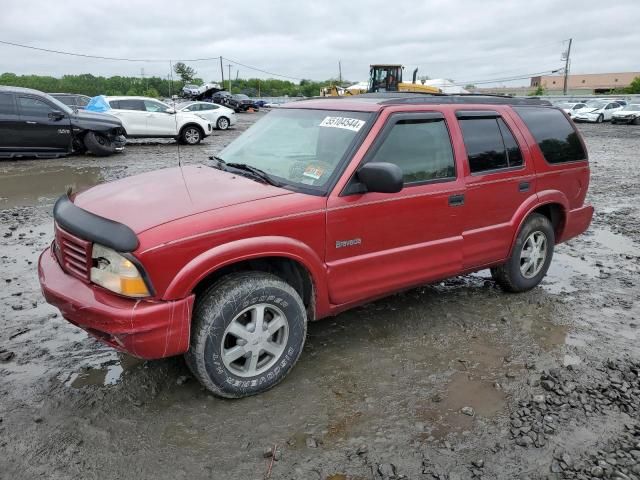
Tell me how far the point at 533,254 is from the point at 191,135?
47.9ft

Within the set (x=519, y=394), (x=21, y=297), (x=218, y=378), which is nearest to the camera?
(x=218, y=378)

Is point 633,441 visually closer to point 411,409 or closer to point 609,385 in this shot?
point 609,385

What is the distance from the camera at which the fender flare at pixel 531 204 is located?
4.51m

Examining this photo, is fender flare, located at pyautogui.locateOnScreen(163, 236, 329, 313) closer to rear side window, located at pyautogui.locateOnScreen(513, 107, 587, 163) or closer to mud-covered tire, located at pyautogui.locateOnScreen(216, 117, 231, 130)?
rear side window, located at pyautogui.locateOnScreen(513, 107, 587, 163)

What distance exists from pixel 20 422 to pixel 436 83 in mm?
48561

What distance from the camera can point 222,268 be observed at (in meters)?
3.07

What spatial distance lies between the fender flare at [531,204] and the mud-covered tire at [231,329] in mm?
2274

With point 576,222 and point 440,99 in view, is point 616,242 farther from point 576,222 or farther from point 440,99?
point 440,99

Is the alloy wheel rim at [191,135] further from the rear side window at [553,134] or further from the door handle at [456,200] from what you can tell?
the door handle at [456,200]

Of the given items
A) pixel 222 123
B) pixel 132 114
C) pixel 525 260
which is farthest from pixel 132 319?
pixel 222 123

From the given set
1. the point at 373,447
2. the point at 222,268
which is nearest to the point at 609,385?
the point at 373,447

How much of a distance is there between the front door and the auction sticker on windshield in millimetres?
178

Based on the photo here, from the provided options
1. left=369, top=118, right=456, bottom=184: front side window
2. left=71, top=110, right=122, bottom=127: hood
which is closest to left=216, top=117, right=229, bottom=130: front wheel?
left=71, top=110, right=122, bottom=127: hood

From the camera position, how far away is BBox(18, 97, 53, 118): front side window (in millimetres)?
11992
